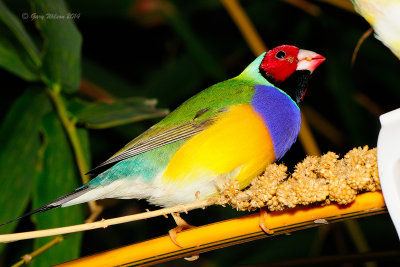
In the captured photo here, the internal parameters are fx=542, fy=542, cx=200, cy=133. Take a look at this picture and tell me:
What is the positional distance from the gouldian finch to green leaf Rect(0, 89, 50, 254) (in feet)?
0.97

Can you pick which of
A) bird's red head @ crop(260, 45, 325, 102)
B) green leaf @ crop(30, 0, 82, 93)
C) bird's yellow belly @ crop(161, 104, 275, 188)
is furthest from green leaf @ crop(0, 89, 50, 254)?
bird's red head @ crop(260, 45, 325, 102)

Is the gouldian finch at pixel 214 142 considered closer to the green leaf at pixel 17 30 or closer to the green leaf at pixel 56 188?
the green leaf at pixel 56 188

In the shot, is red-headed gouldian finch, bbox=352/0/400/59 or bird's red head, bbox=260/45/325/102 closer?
red-headed gouldian finch, bbox=352/0/400/59

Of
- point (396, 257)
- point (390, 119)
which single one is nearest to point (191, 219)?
point (396, 257)

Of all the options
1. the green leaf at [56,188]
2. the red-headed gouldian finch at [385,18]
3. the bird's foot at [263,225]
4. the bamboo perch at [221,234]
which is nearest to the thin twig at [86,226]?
the bamboo perch at [221,234]

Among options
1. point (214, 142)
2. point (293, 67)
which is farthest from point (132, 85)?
point (214, 142)

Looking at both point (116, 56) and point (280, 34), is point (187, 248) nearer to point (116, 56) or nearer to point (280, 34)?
point (280, 34)

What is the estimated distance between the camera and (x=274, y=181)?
1.42 m

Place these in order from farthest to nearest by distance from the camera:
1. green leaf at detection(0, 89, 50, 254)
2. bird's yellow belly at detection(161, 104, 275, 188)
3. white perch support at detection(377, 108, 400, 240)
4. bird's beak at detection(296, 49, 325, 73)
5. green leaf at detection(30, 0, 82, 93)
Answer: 1. green leaf at detection(30, 0, 82, 93)
2. bird's beak at detection(296, 49, 325, 73)
3. green leaf at detection(0, 89, 50, 254)
4. bird's yellow belly at detection(161, 104, 275, 188)
5. white perch support at detection(377, 108, 400, 240)

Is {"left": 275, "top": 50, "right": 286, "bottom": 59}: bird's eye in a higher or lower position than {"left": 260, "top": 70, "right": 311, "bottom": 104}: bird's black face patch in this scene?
higher

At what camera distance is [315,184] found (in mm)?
1323

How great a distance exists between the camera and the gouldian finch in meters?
1.84

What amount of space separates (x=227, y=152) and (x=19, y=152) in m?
0.86

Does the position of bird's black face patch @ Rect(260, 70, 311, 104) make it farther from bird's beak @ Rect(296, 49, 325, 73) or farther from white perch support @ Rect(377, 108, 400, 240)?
white perch support @ Rect(377, 108, 400, 240)
